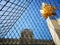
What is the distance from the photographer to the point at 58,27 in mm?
3582

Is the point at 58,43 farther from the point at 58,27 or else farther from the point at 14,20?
the point at 14,20

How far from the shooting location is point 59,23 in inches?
146

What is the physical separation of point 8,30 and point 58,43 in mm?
2826

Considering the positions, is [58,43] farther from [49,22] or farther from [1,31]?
[1,31]

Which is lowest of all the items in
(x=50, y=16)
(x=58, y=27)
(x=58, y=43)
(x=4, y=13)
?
(x=58, y=43)

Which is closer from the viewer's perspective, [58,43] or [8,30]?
[58,43]

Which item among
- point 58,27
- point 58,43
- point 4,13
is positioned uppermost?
point 4,13

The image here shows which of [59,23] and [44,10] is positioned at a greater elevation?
[44,10]

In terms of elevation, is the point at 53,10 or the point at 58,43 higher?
the point at 53,10

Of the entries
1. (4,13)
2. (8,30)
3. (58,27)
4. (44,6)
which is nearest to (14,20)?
(8,30)

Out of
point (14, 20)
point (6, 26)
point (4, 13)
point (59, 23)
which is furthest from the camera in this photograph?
point (14, 20)

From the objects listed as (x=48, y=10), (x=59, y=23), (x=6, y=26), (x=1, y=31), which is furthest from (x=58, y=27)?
(x=1, y=31)

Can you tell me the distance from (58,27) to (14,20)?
2965mm

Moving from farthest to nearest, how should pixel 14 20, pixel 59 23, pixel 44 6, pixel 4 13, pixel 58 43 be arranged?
pixel 14 20 → pixel 4 13 → pixel 44 6 → pixel 59 23 → pixel 58 43
